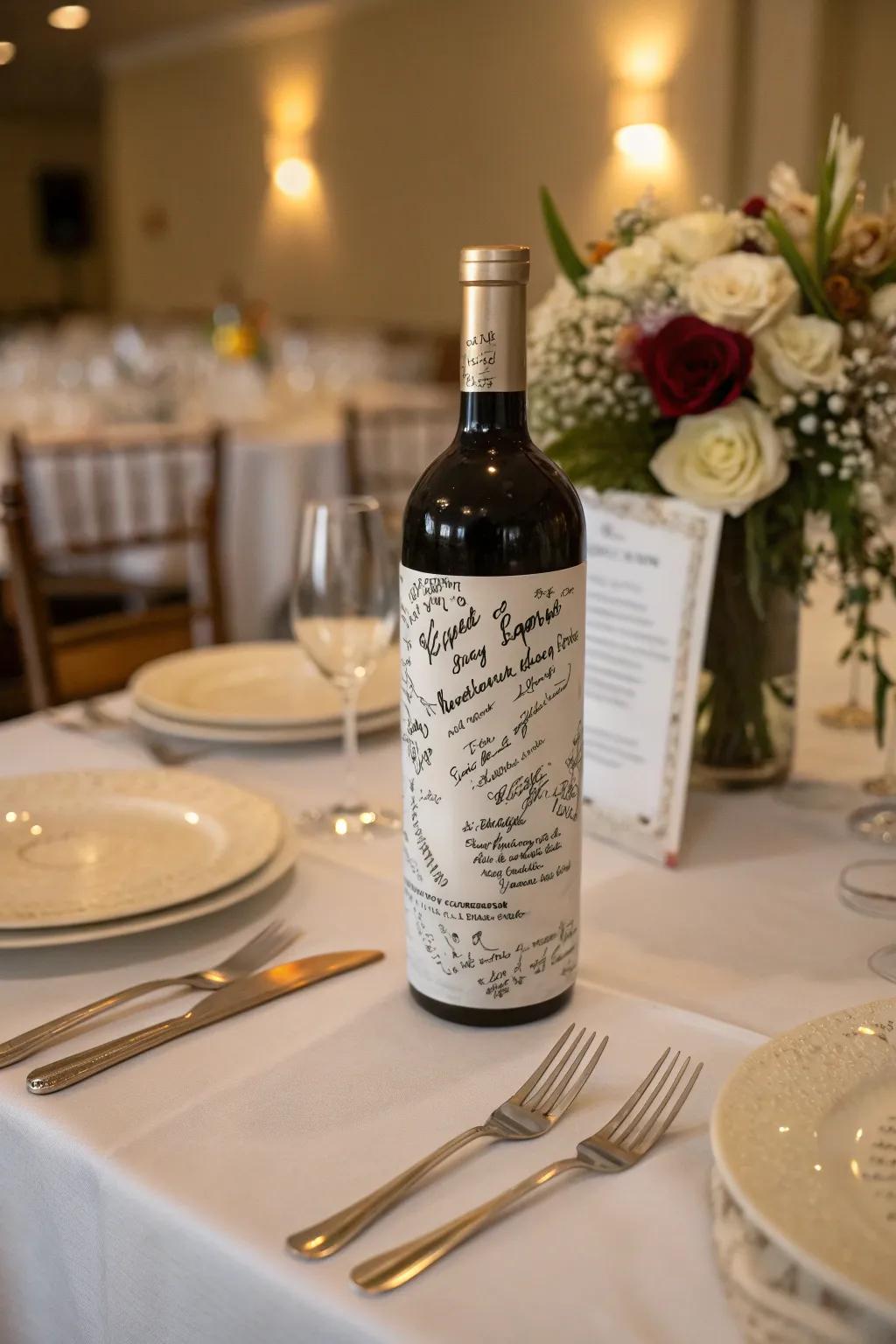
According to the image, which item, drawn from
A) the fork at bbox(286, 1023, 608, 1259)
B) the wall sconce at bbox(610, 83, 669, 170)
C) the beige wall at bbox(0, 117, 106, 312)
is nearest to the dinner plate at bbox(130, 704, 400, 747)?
the fork at bbox(286, 1023, 608, 1259)

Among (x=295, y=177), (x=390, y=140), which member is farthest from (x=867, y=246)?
(x=295, y=177)

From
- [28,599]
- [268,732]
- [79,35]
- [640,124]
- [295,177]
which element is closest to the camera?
[268,732]

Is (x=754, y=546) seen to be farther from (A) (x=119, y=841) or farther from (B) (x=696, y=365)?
(A) (x=119, y=841)

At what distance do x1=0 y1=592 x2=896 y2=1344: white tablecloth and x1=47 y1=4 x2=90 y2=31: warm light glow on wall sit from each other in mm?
9097

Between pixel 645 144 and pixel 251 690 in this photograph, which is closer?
pixel 251 690

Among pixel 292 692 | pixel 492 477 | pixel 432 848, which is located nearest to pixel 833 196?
pixel 492 477

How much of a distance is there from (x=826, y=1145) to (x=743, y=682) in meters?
0.53

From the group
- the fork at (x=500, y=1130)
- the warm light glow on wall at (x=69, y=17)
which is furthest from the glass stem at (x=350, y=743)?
the warm light glow on wall at (x=69, y=17)

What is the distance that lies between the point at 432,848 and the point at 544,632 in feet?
0.42

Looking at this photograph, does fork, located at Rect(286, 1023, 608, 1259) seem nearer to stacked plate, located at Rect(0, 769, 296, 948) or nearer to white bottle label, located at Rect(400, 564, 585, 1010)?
white bottle label, located at Rect(400, 564, 585, 1010)

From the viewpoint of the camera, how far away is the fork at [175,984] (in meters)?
0.65

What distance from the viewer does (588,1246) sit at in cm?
51

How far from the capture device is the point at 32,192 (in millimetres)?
13258

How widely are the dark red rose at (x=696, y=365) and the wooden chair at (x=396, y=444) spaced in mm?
2612
